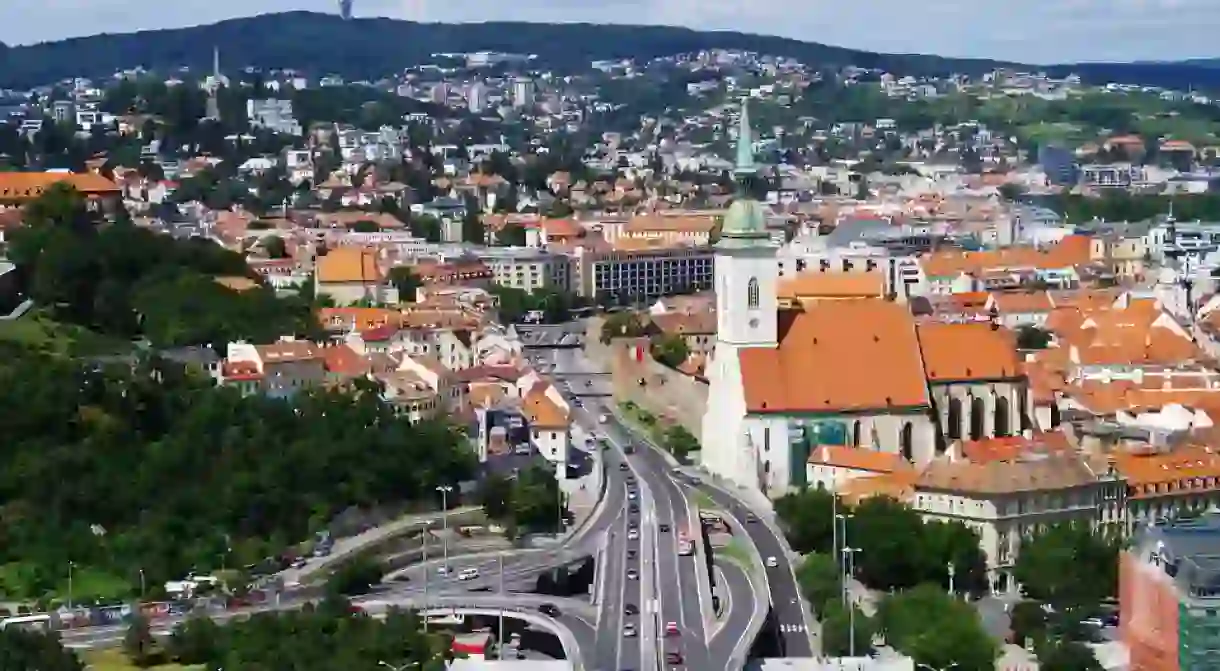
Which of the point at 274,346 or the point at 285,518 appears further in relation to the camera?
the point at 274,346

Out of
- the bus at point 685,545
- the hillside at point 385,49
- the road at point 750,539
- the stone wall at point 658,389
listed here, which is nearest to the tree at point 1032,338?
the stone wall at point 658,389

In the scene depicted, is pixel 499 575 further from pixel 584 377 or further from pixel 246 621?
pixel 584 377

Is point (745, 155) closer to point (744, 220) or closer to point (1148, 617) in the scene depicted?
point (744, 220)

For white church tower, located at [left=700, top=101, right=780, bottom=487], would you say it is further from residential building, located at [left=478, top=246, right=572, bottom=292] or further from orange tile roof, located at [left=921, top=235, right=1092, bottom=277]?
residential building, located at [left=478, top=246, right=572, bottom=292]

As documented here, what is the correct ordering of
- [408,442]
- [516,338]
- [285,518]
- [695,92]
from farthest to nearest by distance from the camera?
[695,92] → [516,338] → [408,442] → [285,518]

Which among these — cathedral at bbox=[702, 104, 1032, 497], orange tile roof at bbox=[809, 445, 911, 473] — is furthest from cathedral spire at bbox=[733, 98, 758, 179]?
orange tile roof at bbox=[809, 445, 911, 473]

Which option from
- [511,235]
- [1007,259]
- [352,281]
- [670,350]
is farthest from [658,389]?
[511,235]

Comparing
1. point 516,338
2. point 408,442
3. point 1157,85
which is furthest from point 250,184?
point 1157,85
